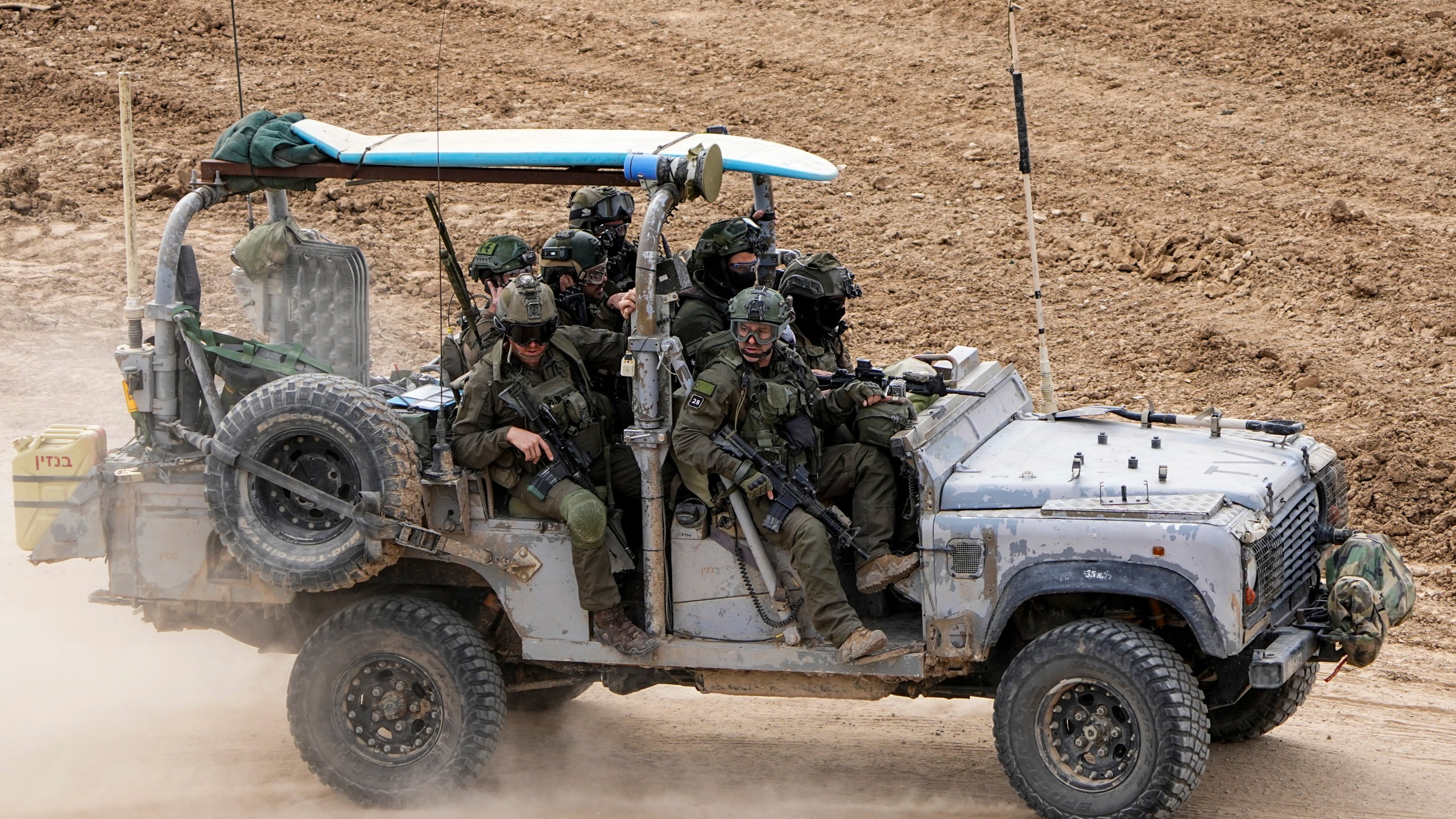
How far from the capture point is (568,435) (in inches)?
317

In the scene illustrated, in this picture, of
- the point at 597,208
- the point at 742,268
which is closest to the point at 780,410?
the point at 742,268

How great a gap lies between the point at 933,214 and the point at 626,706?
27.3 ft

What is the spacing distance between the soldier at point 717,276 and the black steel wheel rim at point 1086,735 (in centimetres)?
244

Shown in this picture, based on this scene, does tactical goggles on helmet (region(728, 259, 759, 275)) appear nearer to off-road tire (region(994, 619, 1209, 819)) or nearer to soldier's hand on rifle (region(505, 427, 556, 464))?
soldier's hand on rifle (region(505, 427, 556, 464))

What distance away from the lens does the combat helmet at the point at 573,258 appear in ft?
29.7

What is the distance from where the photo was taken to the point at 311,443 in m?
8.01

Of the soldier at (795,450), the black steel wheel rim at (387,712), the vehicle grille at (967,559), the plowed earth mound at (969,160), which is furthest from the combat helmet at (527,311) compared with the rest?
the plowed earth mound at (969,160)

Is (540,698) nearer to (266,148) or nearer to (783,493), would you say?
(783,493)

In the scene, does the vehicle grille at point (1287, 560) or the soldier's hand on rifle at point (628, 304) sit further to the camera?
the soldier's hand on rifle at point (628, 304)

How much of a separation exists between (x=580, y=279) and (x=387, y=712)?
2.33 meters

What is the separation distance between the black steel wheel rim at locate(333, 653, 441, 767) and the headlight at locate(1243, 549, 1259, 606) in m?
3.57

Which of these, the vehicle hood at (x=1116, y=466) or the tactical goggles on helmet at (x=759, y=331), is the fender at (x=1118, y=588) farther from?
the tactical goggles on helmet at (x=759, y=331)

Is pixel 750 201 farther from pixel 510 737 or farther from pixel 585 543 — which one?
pixel 585 543

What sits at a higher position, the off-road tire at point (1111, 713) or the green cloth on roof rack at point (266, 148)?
the green cloth on roof rack at point (266, 148)
